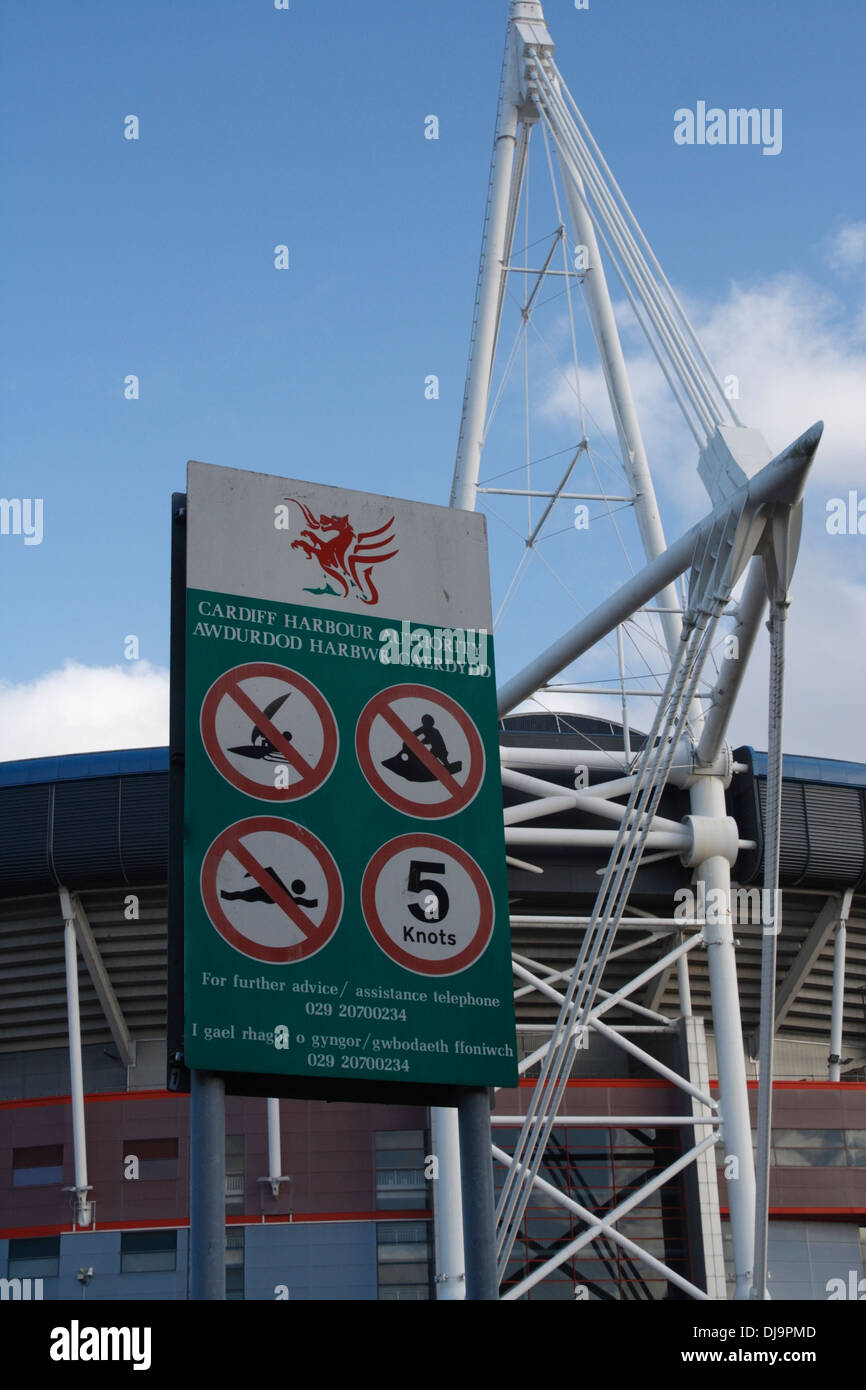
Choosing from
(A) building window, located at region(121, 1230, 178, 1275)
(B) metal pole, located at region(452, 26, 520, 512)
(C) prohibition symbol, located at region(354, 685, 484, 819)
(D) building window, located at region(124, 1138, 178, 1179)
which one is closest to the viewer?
(C) prohibition symbol, located at region(354, 685, 484, 819)

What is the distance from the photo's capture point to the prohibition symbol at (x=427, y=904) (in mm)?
11430

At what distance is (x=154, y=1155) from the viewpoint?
32438mm

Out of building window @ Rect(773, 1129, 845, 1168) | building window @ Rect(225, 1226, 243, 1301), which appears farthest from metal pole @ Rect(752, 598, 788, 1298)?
building window @ Rect(225, 1226, 243, 1301)

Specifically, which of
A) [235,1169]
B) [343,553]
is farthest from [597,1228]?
[343,553]

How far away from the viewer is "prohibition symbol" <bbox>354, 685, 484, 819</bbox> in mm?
11883

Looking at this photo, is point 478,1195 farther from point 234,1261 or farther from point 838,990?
point 838,990

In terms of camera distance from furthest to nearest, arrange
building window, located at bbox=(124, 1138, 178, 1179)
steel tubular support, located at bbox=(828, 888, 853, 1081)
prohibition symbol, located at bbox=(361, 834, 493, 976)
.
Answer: steel tubular support, located at bbox=(828, 888, 853, 1081), building window, located at bbox=(124, 1138, 178, 1179), prohibition symbol, located at bbox=(361, 834, 493, 976)

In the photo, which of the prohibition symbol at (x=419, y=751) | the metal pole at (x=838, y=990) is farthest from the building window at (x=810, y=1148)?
the prohibition symbol at (x=419, y=751)

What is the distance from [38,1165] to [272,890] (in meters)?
23.9

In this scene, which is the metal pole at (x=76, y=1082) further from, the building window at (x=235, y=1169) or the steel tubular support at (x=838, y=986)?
the steel tubular support at (x=838, y=986)

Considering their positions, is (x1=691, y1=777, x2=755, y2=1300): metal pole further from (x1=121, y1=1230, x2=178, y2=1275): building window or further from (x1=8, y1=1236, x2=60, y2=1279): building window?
(x1=8, y1=1236, x2=60, y2=1279): building window

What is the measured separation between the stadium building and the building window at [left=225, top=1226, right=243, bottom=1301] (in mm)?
61

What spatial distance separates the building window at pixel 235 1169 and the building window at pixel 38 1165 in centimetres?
331

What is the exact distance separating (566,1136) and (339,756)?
73.6ft
